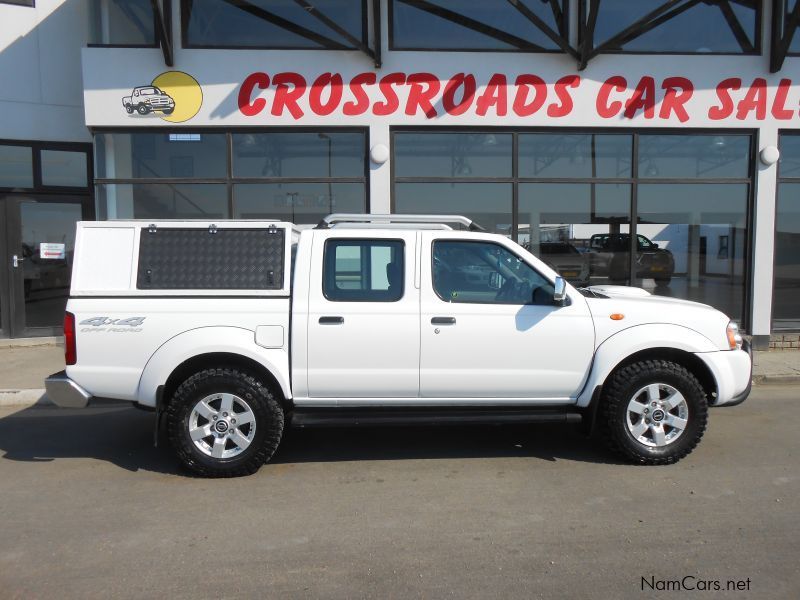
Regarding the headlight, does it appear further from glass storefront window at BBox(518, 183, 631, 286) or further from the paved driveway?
glass storefront window at BBox(518, 183, 631, 286)

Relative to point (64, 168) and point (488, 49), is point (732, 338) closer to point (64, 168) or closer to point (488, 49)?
point (488, 49)

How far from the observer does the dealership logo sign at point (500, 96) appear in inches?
362

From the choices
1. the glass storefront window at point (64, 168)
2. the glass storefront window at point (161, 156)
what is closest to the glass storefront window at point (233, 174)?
the glass storefront window at point (161, 156)

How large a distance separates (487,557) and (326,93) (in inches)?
300

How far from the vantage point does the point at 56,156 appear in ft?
32.5

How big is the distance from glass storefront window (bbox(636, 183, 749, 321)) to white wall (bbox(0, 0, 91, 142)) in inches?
367

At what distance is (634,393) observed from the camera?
466 cm

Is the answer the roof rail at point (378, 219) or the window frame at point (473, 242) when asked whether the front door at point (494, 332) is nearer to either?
the window frame at point (473, 242)

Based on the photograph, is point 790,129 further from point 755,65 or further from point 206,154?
point 206,154

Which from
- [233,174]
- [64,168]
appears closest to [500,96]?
[233,174]

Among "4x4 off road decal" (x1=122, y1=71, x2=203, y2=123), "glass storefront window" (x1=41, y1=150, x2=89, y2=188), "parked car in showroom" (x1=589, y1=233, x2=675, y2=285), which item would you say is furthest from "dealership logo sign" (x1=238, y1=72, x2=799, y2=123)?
"glass storefront window" (x1=41, y1=150, x2=89, y2=188)

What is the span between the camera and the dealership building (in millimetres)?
9188

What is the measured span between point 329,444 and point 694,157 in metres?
7.88

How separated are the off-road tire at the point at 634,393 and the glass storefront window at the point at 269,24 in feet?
22.5
